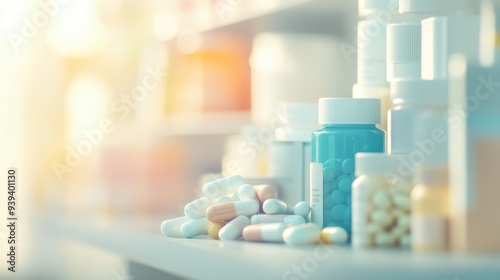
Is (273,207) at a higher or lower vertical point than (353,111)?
lower

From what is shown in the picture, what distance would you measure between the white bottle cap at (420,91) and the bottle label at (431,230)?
15cm

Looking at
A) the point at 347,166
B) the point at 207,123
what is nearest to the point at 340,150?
the point at 347,166

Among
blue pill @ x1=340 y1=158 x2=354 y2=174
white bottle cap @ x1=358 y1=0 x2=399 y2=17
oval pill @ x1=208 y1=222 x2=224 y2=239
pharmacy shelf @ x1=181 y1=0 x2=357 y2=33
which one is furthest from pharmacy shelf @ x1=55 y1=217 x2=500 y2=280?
pharmacy shelf @ x1=181 y1=0 x2=357 y2=33

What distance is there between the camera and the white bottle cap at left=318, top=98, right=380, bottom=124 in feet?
4.20

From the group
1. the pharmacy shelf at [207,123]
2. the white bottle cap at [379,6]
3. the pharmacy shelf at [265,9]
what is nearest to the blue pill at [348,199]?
the white bottle cap at [379,6]

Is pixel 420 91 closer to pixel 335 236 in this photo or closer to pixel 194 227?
pixel 335 236

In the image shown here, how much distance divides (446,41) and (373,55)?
24 cm

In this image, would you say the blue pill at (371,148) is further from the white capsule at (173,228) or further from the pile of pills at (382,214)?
the white capsule at (173,228)

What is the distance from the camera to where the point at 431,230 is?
1.11 metres

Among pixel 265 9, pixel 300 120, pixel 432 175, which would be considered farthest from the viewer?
pixel 265 9

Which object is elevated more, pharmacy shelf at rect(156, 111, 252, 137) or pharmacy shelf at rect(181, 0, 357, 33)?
pharmacy shelf at rect(181, 0, 357, 33)

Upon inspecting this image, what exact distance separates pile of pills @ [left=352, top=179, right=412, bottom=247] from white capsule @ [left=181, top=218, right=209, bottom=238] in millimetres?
279

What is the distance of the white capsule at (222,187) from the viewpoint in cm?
142

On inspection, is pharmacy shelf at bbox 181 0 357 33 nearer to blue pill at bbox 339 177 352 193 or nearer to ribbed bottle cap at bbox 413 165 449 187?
Answer: blue pill at bbox 339 177 352 193
